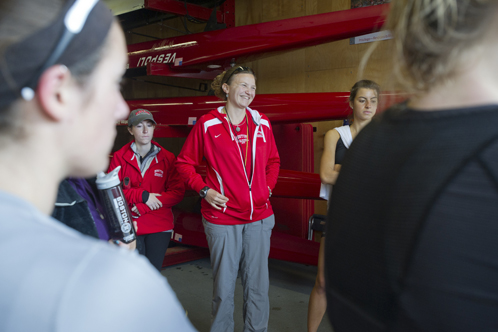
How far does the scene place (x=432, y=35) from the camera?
0.54 meters

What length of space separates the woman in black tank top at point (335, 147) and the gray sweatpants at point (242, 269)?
342 mm

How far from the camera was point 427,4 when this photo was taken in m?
0.53

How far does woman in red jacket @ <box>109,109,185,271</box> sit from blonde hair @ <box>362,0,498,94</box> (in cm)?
208

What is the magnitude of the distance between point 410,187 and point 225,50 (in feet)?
→ 11.6

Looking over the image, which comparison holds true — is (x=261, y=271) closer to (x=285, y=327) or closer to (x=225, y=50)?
(x=285, y=327)

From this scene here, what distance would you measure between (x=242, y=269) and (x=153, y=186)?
0.84 meters

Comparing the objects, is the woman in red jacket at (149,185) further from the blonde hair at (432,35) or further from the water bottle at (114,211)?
the blonde hair at (432,35)

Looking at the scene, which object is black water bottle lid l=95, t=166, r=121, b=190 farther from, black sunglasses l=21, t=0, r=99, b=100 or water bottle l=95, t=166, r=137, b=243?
black sunglasses l=21, t=0, r=99, b=100

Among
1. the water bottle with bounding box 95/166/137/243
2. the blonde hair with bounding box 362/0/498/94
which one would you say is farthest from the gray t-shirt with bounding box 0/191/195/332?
the water bottle with bounding box 95/166/137/243

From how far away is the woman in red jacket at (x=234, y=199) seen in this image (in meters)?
2.30

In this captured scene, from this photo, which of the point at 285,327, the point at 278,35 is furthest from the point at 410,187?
the point at 278,35

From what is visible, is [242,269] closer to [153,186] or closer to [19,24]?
[153,186]

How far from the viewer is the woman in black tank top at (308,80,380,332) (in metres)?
2.16

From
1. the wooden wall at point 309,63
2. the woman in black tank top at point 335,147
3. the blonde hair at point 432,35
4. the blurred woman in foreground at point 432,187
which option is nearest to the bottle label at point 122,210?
the blurred woman in foreground at point 432,187
